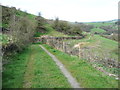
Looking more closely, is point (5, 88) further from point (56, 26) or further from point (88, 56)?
point (56, 26)

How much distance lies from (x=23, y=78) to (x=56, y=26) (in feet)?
180

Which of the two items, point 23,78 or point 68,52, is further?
point 68,52

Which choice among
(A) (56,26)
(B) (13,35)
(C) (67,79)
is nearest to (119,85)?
(C) (67,79)

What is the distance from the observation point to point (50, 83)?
9648 mm

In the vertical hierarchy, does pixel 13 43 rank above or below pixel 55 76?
above

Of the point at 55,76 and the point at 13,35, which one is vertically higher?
the point at 13,35

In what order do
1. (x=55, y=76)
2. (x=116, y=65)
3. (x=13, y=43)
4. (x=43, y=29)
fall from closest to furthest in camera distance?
(x=55, y=76), (x=116, y=65), (x=13, y=43), (x=43, y=29)

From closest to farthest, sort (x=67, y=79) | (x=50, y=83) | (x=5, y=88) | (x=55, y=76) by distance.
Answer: (x=5, y=88)
(x=50, y=83)
(x=67, y=79)
(x=55, y=76)

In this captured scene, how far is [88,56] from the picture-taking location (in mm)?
16500

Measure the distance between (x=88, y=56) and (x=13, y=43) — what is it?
11.5m

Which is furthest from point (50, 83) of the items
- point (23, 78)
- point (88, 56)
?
point (88, 56)

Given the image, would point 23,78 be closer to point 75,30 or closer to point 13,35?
point 13,35

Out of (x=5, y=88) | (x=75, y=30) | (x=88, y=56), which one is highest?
(x=75, y=30)

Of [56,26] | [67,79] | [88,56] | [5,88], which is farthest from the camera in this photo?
[56,26]
